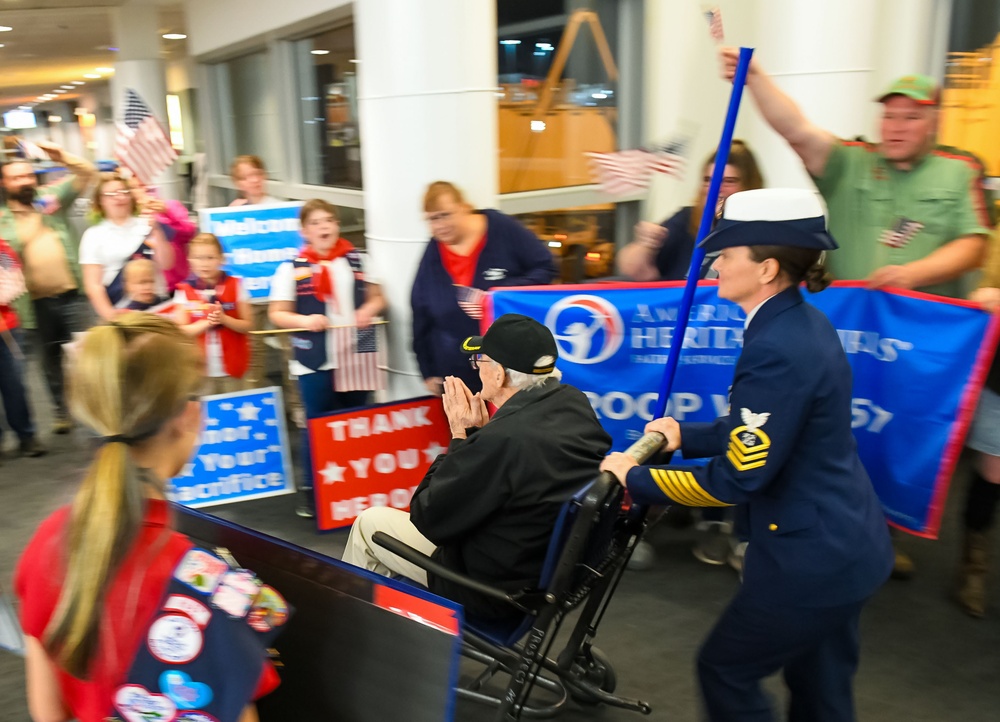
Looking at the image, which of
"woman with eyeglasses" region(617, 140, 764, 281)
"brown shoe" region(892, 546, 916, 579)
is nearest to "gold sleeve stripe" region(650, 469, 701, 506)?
"woman with eyeglasses" region(617, 140, 764, 281)

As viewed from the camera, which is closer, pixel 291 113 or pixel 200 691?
pixel 200 691

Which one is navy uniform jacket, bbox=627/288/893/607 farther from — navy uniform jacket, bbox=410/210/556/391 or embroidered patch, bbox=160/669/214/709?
navy uniform jacket, bbox=410/210/556/391

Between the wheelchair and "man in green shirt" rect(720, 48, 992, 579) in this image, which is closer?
the wheelchair

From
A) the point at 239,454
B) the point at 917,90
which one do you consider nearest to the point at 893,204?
the point at 917,90

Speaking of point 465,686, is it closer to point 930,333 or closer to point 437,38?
point 930,333

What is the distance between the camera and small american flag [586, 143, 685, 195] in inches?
134

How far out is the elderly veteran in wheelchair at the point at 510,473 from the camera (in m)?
2.31

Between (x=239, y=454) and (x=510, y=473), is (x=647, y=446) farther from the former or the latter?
(x=239, y=454)

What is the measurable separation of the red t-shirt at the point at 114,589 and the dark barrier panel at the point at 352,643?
1.17 ft

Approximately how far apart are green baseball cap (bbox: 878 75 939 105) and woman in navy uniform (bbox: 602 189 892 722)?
1441 mm

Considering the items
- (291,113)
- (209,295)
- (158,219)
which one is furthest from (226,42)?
(209,295)

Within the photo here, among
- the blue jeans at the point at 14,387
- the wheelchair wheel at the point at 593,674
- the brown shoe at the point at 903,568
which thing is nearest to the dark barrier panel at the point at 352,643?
the wheelchair wheel at the point at 593,674

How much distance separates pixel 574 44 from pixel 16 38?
470 inches

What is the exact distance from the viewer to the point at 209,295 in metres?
4.46
